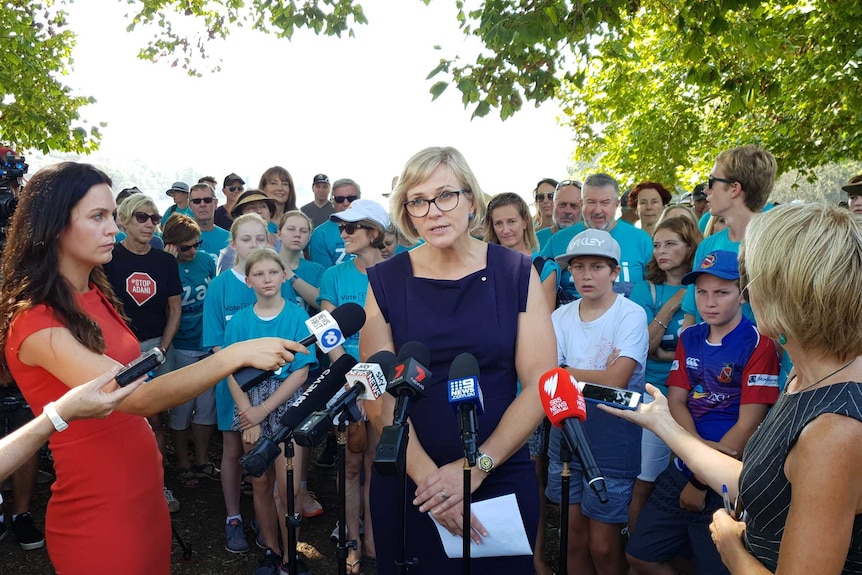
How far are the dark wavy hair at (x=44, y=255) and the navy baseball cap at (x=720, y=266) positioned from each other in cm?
336

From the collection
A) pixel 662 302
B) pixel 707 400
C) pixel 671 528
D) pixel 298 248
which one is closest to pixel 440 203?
pixel 707 400

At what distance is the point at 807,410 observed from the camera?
72.4 inches

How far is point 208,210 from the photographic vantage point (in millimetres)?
8422

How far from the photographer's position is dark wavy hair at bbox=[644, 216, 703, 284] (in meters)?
5.74

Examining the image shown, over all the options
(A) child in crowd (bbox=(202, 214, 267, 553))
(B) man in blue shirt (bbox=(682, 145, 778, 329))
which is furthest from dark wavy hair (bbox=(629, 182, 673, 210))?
(A) child in crowd (bbox=(202, 214, 267, 553))

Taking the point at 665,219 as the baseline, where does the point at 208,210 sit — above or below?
above

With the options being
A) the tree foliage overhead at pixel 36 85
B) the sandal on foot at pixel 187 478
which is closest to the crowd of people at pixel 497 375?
the sandal on foot at pixel 187 478

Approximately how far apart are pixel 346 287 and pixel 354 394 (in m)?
3.77

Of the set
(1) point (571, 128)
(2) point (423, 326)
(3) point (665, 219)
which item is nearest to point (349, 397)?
(2) point (423, 326)

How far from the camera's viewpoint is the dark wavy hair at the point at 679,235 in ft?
18.8

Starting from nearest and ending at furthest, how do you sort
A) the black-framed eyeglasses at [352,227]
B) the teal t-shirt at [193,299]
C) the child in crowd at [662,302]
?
1. the child in crowd at [662,302]
2. the black-framed eyeglasses at [352,227]
3. the teal t-shirt at [193,299]

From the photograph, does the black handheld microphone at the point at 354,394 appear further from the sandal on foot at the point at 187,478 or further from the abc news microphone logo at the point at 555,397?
the sandal on foot at the point at 187,478

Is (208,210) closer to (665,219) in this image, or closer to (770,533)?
(665,219)

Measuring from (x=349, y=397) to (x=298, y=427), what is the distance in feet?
0.57
